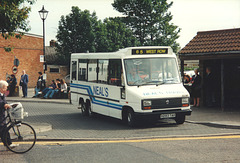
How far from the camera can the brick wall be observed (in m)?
42.8

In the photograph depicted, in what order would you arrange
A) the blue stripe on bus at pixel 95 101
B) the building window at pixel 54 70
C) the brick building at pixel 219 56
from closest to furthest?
the blue stripe on bus at pixel 95 101
the brick building at pixel 219 56
the building window at pixel 54 70

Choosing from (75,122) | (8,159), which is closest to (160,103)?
(75,122)

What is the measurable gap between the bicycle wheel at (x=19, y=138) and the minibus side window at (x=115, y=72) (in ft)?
15.2

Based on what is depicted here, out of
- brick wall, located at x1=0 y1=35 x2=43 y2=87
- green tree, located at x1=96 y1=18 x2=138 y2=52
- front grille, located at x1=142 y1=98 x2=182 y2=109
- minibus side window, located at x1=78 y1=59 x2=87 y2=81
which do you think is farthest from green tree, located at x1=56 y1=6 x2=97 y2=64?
front grille, located at x1=142 y1=98 x2=182 y2=109

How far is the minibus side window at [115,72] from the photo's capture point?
12181 mm

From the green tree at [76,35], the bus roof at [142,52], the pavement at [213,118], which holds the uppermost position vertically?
the green tree at [76,35]

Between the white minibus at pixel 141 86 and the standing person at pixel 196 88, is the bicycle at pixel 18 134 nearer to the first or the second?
the white minibus at pixel 141 86

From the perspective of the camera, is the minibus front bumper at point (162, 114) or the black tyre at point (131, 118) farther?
the black tyre at point (131, 118)

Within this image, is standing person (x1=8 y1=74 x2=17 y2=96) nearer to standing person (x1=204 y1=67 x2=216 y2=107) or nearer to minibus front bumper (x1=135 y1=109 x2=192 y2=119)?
standing person (x1=204 y1=67 x2=216 y2=107)

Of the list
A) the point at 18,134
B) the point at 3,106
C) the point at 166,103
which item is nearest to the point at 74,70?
the point at 166,103

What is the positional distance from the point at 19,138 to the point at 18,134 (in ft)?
0.31

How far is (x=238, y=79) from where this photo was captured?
16625 mm

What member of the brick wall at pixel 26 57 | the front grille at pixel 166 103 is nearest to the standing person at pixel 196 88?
the front grille at pixel 166 103

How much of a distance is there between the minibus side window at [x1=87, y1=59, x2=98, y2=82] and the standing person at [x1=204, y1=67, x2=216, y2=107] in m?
5.41
